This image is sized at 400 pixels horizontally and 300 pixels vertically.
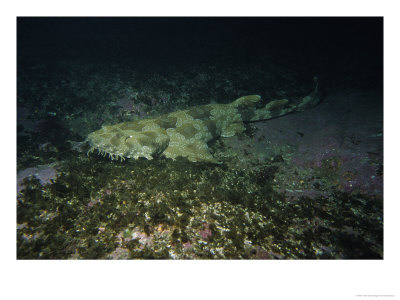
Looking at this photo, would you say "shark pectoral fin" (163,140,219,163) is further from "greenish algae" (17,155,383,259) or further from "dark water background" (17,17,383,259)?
"greenish algae" (17,155,383,259)

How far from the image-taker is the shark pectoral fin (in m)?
5.82

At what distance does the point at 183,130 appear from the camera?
6.60m

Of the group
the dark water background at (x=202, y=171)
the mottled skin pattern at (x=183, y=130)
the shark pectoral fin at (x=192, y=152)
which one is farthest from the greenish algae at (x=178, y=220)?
the shark pectoral fin at (x=192, y=152)

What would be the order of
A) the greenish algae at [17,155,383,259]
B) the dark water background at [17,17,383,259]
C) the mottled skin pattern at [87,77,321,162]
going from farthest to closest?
the mottled skin pattern at [87,77,321,162] < the dark water background at [17,17,383,259] < the greenish algae at [17,155,383,259]

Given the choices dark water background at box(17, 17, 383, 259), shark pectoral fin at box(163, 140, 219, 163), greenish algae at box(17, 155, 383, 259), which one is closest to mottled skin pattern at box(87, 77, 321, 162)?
shark pectoral fin at box(163, 140, 219, 163)

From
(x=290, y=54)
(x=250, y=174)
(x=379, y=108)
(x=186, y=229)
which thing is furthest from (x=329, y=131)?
(x=290, y=54)

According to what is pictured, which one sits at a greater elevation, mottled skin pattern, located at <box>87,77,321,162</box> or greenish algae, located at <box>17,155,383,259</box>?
mottled skin pattern, located at <box>87,77,321,162</box>

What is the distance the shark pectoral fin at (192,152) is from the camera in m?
5.82

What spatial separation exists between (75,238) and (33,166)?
3454 millimetres

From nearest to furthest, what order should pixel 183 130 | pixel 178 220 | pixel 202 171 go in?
pixel 178 220 → pixel 202 171 → pixel 183 130

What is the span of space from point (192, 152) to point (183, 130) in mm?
996

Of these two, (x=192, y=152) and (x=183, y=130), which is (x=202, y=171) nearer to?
(x=192, y=152)

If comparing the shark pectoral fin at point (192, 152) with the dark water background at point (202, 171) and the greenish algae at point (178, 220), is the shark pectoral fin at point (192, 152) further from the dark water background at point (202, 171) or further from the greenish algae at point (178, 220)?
the greenish algae at point (178, 220)

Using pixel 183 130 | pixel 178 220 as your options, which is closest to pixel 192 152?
pixel 183 130
